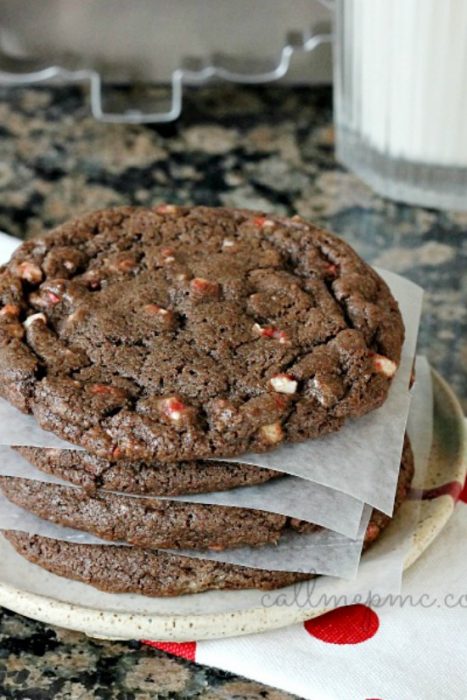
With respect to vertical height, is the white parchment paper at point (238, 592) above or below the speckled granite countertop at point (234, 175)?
above

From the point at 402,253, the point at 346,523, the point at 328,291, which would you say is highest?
the point at 328,291

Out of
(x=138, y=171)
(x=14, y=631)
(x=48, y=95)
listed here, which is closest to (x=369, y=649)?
(x=14, y=631)

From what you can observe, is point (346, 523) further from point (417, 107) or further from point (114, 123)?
point (114, 123)

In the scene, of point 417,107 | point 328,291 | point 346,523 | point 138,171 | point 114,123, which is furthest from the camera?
point 114,123

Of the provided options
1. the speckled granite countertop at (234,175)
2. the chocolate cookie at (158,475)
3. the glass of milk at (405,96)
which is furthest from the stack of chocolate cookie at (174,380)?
the glass of milk at (405,96)

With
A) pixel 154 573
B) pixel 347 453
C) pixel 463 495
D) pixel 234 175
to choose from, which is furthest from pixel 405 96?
pixel 154 573

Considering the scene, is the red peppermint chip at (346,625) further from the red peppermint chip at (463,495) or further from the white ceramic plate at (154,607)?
the red peppermint chip at (463,495)
